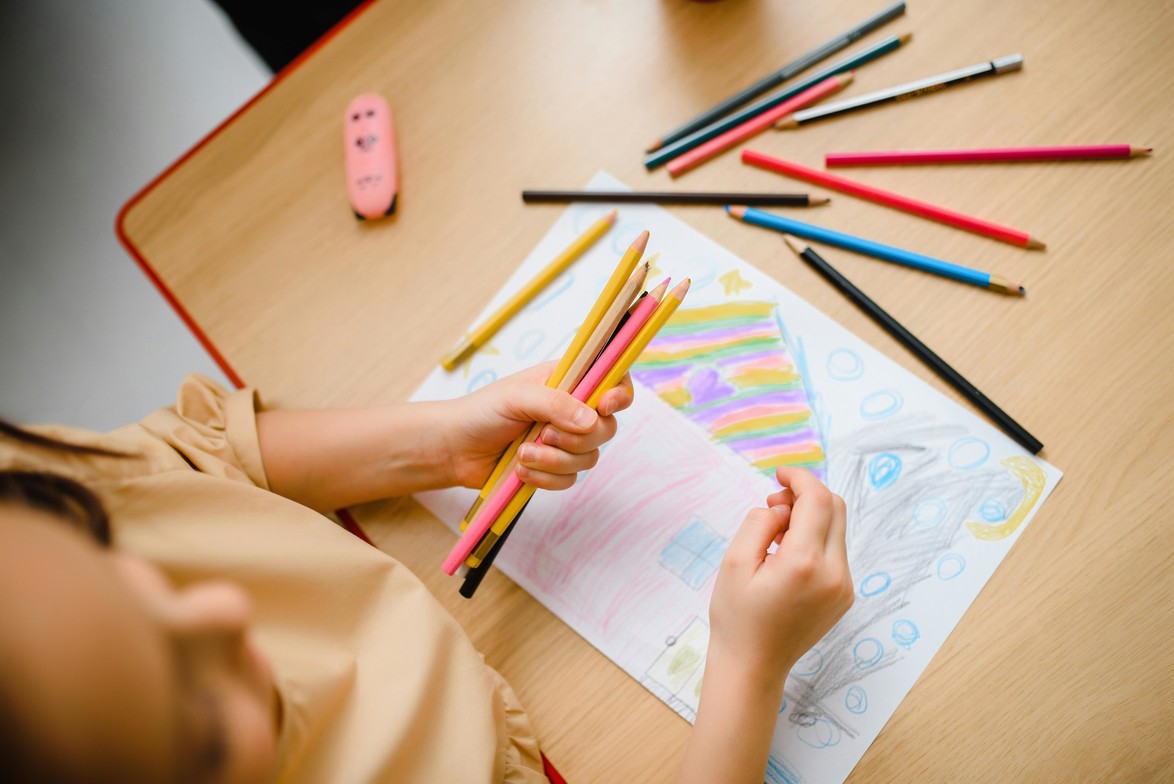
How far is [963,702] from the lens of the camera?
48cm

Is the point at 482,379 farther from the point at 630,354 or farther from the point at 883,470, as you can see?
the point at 883,470

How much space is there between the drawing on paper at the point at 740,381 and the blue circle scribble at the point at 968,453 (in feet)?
0.31

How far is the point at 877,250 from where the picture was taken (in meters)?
0.57

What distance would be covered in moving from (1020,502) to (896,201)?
250mm

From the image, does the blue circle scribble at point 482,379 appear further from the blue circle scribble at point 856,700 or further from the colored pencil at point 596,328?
the blue circle scribble at point 856,700

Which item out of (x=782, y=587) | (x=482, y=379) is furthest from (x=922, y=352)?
(x=482, y=379)

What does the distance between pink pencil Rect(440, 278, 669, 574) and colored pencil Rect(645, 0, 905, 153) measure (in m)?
0.22

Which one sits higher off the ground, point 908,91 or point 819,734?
point 908,91

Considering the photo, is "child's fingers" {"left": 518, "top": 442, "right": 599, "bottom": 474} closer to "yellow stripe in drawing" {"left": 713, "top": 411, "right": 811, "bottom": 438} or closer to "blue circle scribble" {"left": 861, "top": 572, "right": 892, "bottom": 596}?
"yellow stripe in drawing" {"left": 713, "top": 411, "right": 811, "bottom": 438}

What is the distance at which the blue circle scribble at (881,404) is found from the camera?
54 centimetres

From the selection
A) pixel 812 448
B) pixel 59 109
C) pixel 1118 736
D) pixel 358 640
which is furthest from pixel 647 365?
pixel 59 109

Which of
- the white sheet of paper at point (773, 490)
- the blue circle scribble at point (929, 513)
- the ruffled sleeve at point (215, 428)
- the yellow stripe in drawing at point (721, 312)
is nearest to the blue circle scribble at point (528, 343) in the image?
the white sheet of paper at point (773, 490)

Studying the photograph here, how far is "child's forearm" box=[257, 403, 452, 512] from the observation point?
1.81 ft

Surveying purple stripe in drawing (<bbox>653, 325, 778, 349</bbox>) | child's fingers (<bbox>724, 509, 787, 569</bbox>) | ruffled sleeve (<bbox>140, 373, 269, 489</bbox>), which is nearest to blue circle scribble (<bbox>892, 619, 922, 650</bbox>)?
child's fingers (<bbox>724, 509, 787, 569</bbox>)
